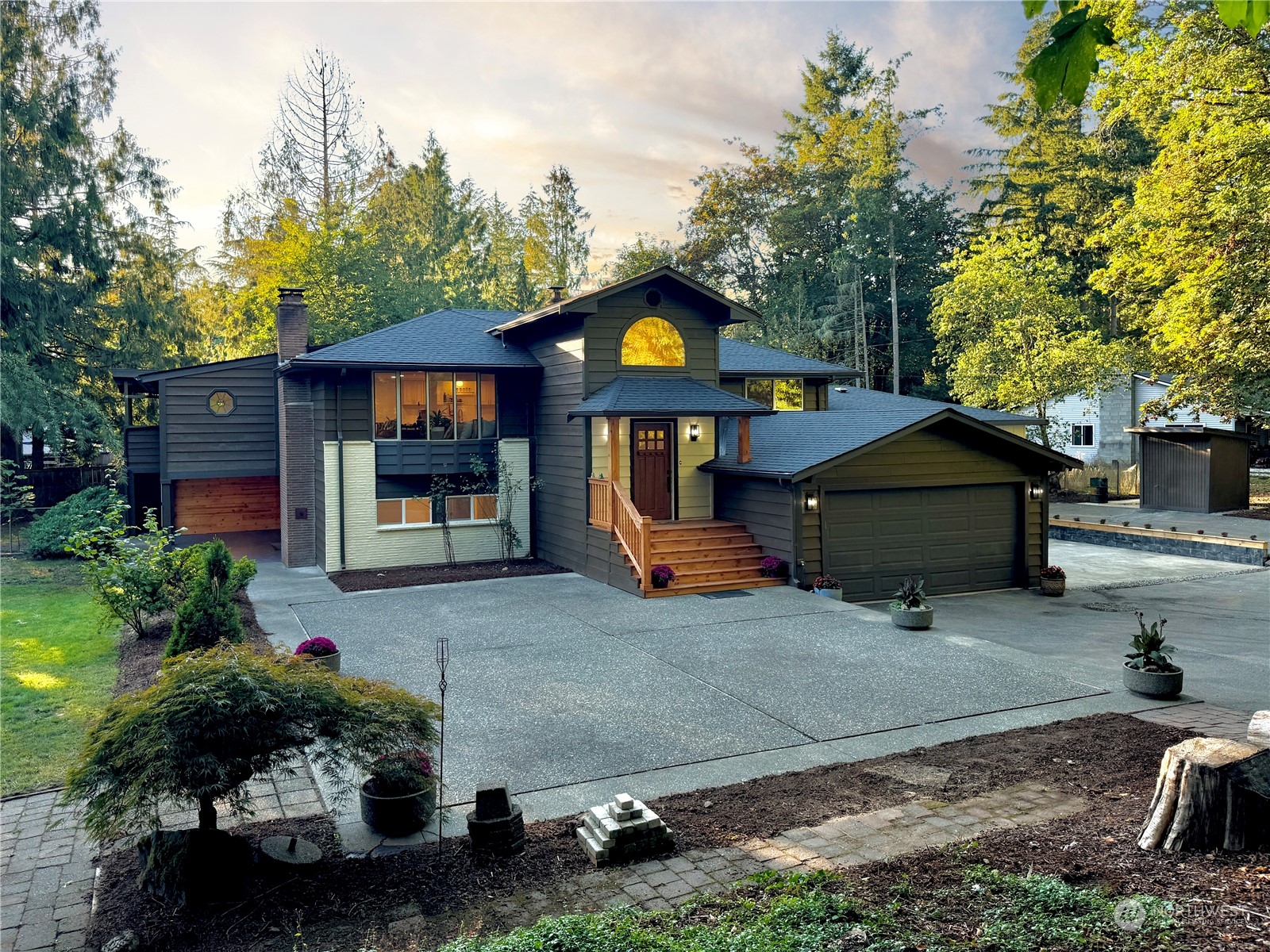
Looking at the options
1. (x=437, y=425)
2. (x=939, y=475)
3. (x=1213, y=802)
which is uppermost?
(x=437, y=425)

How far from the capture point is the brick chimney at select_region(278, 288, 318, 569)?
58.8 ft

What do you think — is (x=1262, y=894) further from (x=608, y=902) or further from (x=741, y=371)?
(x=741, y=371)

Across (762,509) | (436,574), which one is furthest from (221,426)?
(762,509)

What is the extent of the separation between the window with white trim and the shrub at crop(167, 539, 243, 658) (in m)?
33.6

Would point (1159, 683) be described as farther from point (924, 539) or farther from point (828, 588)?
point (924, 539)

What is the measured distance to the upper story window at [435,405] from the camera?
17.2m

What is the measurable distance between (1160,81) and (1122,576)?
35.9ft

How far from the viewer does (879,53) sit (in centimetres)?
4200

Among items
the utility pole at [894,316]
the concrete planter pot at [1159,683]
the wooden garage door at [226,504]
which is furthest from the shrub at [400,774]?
the utility pole at [894,316]

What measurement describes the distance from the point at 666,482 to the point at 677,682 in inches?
314

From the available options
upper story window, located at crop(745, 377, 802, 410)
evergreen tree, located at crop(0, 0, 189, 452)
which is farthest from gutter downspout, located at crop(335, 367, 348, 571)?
upper story window, located at crop(745, 377, 802, 410)

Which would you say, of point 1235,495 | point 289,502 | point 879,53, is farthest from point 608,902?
point 879,53

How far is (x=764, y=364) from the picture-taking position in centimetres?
2050

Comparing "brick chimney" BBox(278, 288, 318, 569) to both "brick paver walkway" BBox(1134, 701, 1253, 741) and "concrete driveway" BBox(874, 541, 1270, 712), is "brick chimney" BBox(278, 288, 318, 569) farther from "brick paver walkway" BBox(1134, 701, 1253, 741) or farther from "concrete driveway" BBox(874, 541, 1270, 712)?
"brick paver walkway" BBox(1134, 701, 1253, 741)
